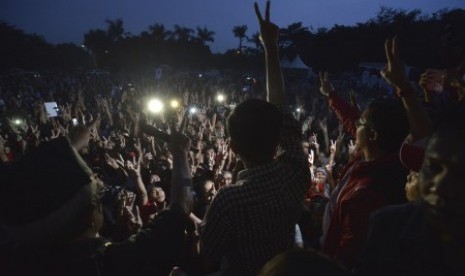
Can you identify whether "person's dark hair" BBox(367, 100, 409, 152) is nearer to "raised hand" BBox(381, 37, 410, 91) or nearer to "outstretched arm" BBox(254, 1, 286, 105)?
"raised hand" BBox(381, 37, 410, 91)

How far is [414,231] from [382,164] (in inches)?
30.0

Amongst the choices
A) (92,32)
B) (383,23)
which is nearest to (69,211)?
(383,23)

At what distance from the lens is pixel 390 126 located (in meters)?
1.97

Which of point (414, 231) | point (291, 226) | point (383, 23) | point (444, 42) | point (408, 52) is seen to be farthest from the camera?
point (383, 23)

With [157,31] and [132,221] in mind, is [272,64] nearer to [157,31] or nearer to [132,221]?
[132,221]

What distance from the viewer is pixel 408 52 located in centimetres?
2692

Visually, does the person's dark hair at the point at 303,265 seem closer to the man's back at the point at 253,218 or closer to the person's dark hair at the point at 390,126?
the man's back at the point at 253,218

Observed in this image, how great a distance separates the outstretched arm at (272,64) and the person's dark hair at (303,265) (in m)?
1.25

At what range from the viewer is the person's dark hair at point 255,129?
1.57 meters

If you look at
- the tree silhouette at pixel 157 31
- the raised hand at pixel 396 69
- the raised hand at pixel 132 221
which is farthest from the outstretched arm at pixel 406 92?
the tree silhouette at pixel 157 31

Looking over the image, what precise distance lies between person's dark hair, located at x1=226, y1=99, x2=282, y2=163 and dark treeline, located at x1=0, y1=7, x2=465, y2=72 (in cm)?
228

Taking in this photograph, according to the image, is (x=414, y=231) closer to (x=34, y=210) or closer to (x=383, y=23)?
(x=34, y=210)

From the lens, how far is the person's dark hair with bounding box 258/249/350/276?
866 millimetres

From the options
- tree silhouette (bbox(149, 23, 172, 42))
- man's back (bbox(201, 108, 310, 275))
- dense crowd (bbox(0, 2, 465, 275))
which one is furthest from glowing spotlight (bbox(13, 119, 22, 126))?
tree silhouette (bbox(149, 23, 172, 42))
